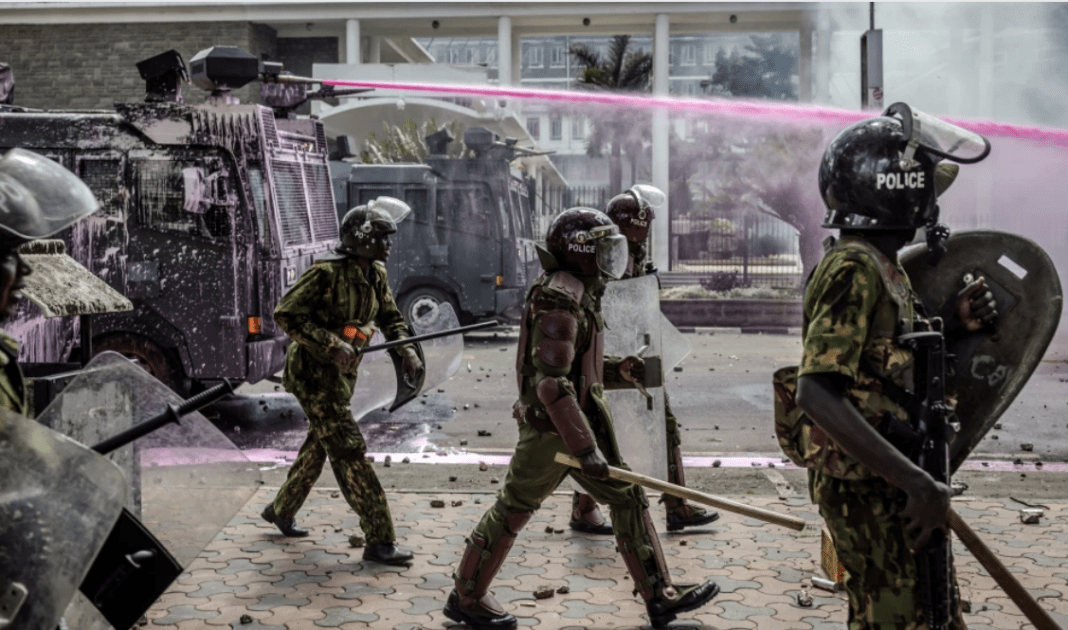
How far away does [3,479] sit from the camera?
2.33m

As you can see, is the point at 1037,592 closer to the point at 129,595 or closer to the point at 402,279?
the point at 129,595

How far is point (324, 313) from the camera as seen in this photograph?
19.9ft

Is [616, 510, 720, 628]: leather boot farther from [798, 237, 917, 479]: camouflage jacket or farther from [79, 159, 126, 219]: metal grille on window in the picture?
[79, 159, 126, 219]: metal grille on window

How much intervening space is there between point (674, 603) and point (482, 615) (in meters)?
0.82

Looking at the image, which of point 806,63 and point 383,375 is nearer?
Answer: point 383,375

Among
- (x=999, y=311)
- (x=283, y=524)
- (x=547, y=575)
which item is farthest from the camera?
(x=283, y=524)

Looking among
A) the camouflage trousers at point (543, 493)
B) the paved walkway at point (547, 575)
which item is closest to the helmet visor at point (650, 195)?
the paved walkway at point (547, 575)

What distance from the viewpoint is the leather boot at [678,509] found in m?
6.42

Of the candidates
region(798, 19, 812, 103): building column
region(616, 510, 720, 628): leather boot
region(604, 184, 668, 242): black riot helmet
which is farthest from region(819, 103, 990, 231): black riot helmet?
region(798, 19, 812, 103): building column

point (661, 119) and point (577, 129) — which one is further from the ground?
point (577, 129)

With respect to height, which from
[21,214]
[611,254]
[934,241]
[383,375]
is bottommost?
[383,375]

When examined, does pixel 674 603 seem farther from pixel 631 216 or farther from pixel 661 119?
pixel 661 119

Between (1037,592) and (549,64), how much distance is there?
81896mm

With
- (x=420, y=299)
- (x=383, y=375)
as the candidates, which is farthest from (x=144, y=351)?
(x=420, y=299)
